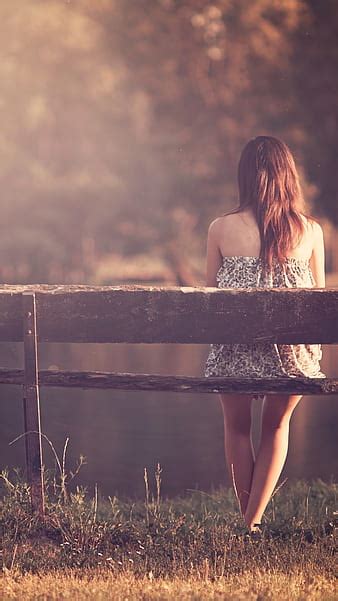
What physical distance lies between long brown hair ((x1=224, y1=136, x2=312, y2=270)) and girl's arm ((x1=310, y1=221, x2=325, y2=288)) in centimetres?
13

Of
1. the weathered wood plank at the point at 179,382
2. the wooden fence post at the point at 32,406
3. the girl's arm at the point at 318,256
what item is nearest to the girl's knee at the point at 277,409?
the weathered wood plank at the point at 179,382

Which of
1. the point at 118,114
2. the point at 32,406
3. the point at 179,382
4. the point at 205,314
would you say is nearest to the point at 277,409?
the point at 179,382

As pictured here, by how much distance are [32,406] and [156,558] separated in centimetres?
95

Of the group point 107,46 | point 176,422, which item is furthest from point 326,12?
point 176,422

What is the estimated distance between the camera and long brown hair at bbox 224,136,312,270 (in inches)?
214

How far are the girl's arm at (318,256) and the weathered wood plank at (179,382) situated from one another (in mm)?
662

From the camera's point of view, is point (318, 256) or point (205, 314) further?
point (318, 256)

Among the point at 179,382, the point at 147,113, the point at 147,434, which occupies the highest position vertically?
the point at 147,113

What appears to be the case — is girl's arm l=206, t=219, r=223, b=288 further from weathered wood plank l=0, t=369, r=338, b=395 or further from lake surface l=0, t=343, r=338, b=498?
lake surface l=0, t=343, r=338, b=498

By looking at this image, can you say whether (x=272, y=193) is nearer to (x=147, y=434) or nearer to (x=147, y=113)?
(x=147, y=434)

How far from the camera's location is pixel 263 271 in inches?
217

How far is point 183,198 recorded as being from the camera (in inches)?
1163

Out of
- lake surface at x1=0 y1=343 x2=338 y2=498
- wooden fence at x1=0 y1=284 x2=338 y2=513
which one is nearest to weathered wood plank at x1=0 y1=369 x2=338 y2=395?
wooden fence at x1=0 y1=284 x2=338 y2=513

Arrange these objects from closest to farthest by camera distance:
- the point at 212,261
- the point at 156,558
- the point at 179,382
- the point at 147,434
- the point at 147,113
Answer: the point at 156,558, the point at 179,382, the point at 212,261, the point at 147,434, the point at 147,113
